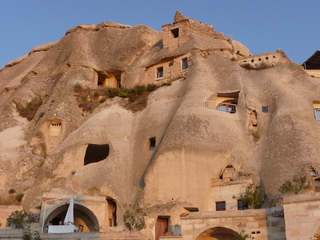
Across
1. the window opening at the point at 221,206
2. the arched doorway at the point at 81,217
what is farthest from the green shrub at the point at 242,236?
the arched doorway at the point at 81,217

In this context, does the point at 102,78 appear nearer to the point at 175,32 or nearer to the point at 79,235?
the point at 175,32

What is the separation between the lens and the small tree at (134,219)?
27.0 m

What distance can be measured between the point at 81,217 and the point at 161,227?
20.0 feet

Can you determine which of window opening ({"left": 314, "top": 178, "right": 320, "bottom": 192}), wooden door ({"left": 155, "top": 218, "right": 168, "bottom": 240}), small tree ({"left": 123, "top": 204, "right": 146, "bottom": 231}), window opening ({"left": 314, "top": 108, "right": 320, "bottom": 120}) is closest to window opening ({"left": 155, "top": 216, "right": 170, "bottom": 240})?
wooden door ({"left": 155, "top": 218, "right": 168, "bottom": 240})

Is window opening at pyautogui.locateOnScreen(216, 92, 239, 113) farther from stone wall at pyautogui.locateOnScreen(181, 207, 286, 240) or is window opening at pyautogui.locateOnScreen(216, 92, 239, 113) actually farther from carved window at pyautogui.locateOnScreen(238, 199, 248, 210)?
stone wall at pyautogui.locateOnScreen(181, 207, 286, 240)

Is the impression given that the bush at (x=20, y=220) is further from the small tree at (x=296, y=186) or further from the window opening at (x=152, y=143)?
the small tree at (x=296, y=186)

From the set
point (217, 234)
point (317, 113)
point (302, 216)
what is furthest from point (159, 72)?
point (302, 216)

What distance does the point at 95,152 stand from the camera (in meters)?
40.2

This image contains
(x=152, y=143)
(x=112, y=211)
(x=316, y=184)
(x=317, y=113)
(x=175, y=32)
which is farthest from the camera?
(x=175, y=32)

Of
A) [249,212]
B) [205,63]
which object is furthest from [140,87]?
[249,212]

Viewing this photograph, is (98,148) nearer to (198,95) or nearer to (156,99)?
(156,99)

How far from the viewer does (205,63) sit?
1674 inches

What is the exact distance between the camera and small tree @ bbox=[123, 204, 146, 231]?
26984 millimetres

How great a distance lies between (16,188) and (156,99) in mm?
13730
